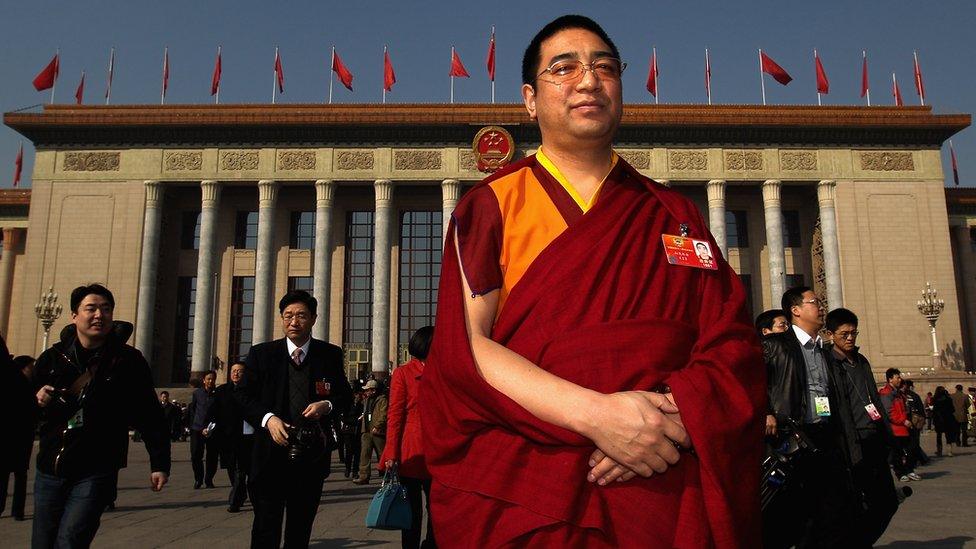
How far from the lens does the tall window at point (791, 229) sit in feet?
114

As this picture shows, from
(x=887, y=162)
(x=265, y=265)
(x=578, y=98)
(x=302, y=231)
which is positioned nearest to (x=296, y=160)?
(x=302, y=231)

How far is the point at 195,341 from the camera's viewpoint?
2975 centimetres

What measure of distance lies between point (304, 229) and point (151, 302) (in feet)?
25.4

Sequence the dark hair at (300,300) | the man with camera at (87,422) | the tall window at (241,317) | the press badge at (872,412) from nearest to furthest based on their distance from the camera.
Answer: the man with camera at (87,422)
the dark hair at (300,300)
the press badge at (872,412)
the tall window at (241,317)

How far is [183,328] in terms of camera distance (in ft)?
109

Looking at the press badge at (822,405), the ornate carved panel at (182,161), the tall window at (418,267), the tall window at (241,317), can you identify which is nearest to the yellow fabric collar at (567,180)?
the press badge at (822,405)

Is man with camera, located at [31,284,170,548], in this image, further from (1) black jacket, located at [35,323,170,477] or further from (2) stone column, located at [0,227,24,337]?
(2) stone column, located at [0,227,24,337]

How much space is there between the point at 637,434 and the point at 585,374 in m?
0.17

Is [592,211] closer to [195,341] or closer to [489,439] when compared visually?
[489,439]

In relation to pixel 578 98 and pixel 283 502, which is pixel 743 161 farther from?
pixel 578 98

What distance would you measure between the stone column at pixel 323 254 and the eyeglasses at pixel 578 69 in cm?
2850

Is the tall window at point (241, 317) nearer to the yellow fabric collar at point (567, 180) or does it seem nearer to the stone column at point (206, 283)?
the stone column at point (206, 283)

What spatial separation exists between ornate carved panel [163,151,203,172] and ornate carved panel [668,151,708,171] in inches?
865

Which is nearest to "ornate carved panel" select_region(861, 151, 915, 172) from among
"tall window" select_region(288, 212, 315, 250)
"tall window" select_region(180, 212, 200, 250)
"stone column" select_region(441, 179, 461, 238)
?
"stone column" select_region(441, 179, 461, 238)
